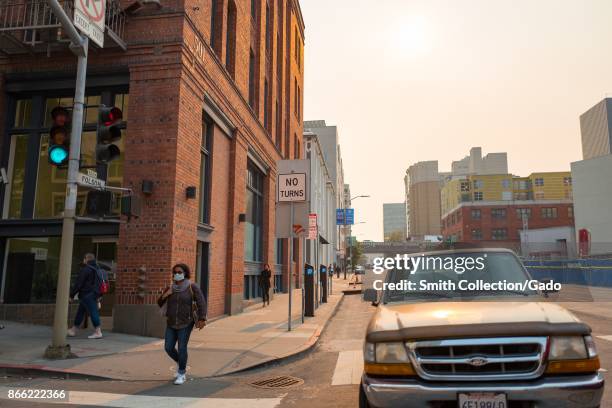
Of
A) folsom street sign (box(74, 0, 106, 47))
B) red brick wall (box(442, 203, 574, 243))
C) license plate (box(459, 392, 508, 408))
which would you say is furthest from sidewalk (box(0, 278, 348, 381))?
red brick wall (box(442, 203, 574, 243))

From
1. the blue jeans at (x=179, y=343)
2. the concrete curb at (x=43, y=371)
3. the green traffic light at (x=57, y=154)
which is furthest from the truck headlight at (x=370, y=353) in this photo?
the green traffic light at (x=57, y=154)

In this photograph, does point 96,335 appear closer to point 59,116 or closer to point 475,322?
point 59,116

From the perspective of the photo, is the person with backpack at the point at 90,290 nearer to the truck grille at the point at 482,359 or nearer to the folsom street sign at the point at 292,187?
the folsom street sign at the point at 292,187

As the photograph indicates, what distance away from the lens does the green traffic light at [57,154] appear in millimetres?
8117

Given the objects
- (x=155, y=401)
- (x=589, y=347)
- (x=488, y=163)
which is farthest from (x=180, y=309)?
(x=488, y=163)

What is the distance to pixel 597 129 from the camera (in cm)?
16438

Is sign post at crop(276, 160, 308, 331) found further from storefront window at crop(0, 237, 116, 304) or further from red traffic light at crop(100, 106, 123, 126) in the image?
red traffic light at crop(100, 106, 123, 126)

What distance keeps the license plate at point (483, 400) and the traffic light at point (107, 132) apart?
22.6 ft

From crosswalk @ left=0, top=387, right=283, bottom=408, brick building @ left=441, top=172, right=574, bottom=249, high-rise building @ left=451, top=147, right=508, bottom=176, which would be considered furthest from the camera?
high-rise building @ left=451, top=147, right=508, bottom=176

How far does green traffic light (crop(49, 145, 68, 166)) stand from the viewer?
8117 millimetres

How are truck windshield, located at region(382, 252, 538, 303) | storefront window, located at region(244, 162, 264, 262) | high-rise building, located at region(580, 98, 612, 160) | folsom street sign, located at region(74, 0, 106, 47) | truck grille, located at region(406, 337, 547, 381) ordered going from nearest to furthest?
truck grille, located at region(406, 337, 547, 381) → truck windshield, located at region(382, 252, 538, 303) → folsom street sign, located at region(74, 0, 106, 47) → storefront window, located at region(244, 162, 264, 262) → high-rise building, located at region(580, 98, 612, 160)

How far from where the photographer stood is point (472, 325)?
145 inches

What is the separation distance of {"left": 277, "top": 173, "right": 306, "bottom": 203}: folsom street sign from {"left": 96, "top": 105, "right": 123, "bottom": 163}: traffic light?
522 cm

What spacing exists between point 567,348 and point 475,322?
2.24ft
